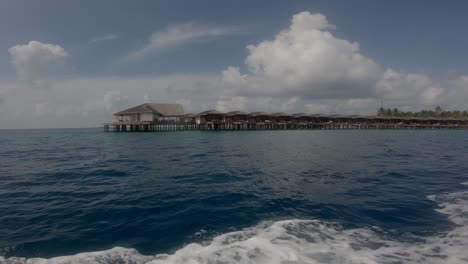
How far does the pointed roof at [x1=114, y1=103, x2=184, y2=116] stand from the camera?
5811 centimetres

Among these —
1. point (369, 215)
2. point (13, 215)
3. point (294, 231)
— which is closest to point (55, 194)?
point (13, 215)

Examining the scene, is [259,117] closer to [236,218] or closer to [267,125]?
[267,125]

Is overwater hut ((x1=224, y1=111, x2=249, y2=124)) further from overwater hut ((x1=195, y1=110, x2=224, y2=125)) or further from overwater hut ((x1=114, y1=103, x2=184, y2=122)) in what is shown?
overwater hut ((x1=114, y1=103, x2=184, y2=122))

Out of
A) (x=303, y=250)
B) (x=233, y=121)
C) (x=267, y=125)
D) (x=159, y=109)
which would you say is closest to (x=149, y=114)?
(x=159, y=109)

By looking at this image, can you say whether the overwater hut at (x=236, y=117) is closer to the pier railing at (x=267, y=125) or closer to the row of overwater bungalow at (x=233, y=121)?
the row of overwater bungalow at (x=233, y=121)

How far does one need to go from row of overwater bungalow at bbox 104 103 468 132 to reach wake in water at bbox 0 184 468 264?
5412 cm

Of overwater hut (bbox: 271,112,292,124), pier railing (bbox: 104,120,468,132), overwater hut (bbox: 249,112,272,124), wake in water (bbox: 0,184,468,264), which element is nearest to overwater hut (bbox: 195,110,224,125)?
pier railing (bbox: 104,120,468,132)

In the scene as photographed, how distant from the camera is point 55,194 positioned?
8.64m

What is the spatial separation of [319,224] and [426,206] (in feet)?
12.0

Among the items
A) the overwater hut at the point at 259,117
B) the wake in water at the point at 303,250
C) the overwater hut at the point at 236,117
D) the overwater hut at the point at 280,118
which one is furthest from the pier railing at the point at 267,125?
the wake in water at the point at 303,250

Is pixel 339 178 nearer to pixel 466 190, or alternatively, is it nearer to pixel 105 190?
pixel 466 190

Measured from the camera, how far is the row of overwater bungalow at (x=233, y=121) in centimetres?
5850

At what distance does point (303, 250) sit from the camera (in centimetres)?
475

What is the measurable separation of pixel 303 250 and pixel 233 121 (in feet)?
191
